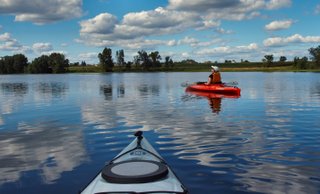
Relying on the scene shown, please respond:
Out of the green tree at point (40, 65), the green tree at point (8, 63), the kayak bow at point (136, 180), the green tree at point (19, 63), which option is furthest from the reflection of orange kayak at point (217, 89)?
the green tree at point (8, 63)

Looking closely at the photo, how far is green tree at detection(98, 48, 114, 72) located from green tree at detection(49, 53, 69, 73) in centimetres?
1957

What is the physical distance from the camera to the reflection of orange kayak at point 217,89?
106 ft

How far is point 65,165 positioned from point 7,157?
2.58m

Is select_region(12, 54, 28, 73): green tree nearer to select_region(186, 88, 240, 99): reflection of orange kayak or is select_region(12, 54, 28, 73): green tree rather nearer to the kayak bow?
select_region(186, 88, 240, 99): reflection of orange kayak

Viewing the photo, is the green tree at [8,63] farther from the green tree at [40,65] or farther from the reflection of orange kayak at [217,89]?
the reflection of orange kayak at [217,89]

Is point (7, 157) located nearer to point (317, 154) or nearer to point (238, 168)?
point (238, 168)

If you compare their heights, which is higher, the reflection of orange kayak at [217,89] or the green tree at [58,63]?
the green tree at [58,63]

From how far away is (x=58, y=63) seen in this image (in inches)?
7224

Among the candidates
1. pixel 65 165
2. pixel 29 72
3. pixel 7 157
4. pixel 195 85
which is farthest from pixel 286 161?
pixel 29 72

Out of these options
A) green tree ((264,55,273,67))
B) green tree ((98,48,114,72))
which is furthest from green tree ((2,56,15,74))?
green tree ((264,55,273,67))

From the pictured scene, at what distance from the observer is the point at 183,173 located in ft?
31.4

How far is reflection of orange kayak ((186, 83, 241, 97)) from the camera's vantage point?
3225 cm

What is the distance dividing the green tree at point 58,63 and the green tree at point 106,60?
19567 mm

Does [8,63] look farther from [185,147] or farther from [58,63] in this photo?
[185,147]
